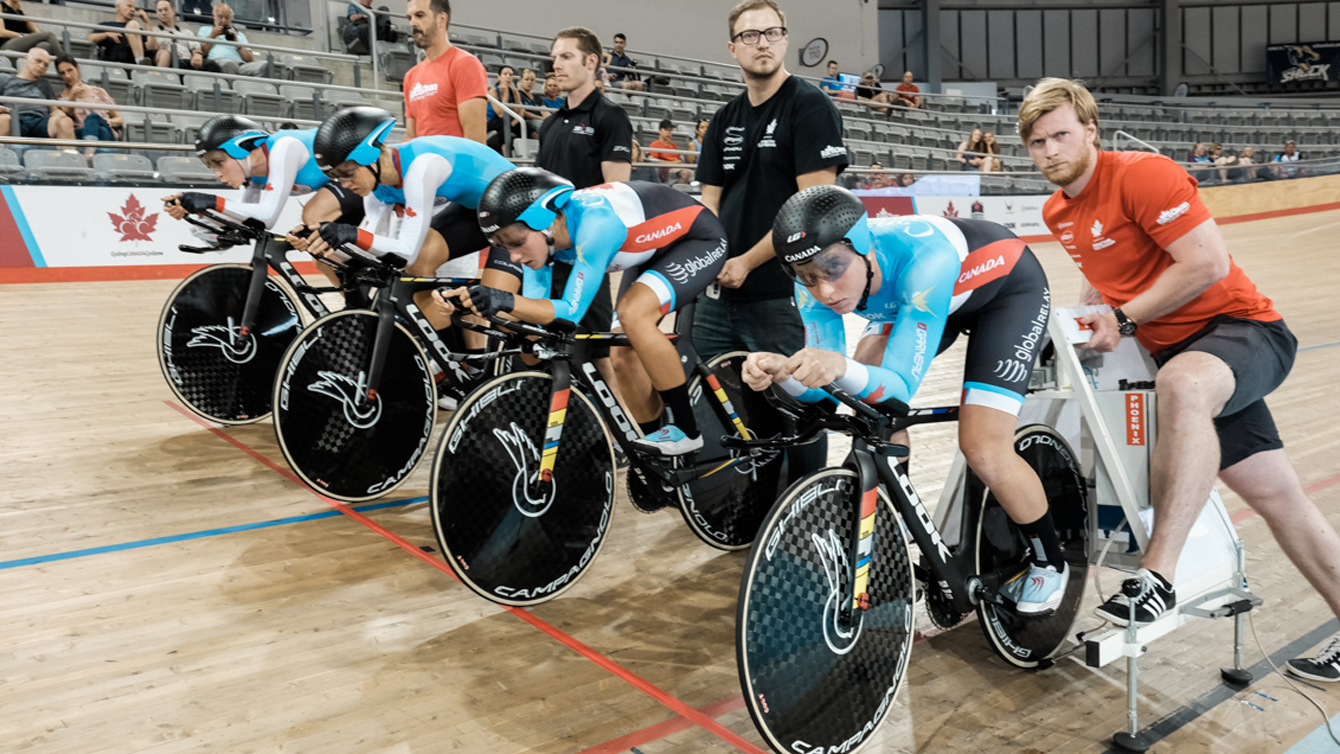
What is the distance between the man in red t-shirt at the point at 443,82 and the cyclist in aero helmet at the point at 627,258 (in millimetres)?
1601

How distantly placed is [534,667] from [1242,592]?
5.57 ft

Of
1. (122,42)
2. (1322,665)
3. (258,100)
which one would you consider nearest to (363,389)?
(1322,665)

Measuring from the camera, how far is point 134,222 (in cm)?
713

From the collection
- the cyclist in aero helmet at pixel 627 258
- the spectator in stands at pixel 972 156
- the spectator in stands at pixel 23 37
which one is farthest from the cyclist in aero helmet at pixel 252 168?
the spectator in stands at pixel 972 156

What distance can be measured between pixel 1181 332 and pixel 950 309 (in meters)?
0.69

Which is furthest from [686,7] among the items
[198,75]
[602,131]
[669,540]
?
[669,540]

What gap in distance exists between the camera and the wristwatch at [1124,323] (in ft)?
7.32

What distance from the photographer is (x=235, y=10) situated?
1170 centimetres

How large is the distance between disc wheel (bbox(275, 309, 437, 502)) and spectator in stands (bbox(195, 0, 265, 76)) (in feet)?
26.0

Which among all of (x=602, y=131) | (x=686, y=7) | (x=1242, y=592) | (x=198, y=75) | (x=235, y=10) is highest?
(x=686, y=7)

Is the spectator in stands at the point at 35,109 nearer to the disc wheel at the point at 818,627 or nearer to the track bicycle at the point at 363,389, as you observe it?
the track bicycle at the point at 363,389

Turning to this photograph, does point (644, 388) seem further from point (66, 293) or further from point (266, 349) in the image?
point (66, 293)

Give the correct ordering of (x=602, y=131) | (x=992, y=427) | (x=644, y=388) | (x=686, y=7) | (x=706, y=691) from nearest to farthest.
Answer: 1. (x=992, y=427)
2. (x=706, y=691)
3. (x=644, y=388)
4. (x=602, y=131)
5. (x=686, y=7)

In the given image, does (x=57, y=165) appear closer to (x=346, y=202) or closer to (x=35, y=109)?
(x=35, y=109)
